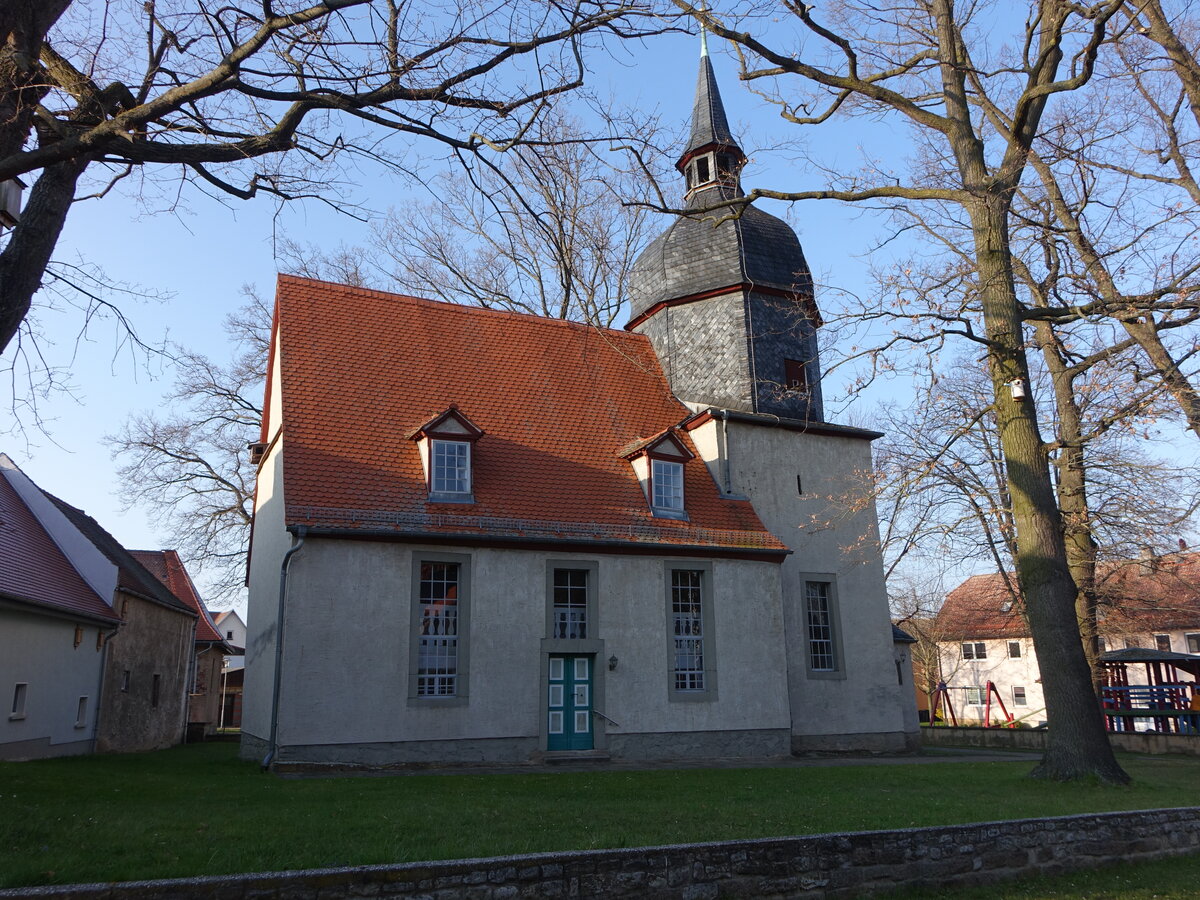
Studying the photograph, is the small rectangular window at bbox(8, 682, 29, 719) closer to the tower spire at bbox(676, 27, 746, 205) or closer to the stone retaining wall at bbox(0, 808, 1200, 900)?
the stone retaining wall at bbox(0, 808, 1200, 900)

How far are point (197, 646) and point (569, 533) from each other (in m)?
19.2

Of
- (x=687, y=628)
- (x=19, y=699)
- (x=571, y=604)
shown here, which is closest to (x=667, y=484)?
(x=687, y=628)

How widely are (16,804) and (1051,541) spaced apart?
12.5 meters

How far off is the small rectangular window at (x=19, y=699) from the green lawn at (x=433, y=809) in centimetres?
181

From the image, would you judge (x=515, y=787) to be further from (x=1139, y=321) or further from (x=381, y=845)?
(x=1139, y=321)

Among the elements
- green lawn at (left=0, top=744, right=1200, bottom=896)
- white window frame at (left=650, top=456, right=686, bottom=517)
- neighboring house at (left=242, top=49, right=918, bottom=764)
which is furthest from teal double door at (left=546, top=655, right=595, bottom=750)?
white window frame at (left=650, top=456, right=686, bottom=517)

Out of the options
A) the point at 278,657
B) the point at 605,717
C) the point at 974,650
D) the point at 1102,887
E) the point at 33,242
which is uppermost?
the point at 33,242

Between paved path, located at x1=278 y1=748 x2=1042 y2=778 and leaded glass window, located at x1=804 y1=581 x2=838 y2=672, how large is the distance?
1.93m

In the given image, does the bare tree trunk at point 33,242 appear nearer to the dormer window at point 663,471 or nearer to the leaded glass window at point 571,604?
the leaded glass window at point 571,604

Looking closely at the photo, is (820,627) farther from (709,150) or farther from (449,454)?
(709,150)

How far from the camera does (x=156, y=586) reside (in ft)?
78.0

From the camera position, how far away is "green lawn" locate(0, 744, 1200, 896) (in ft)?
20.7

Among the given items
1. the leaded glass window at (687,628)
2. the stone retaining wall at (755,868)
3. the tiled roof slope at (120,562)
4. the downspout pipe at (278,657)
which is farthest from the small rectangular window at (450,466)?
the stone retaining wall at (755,868)

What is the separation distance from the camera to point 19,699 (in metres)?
15.2
